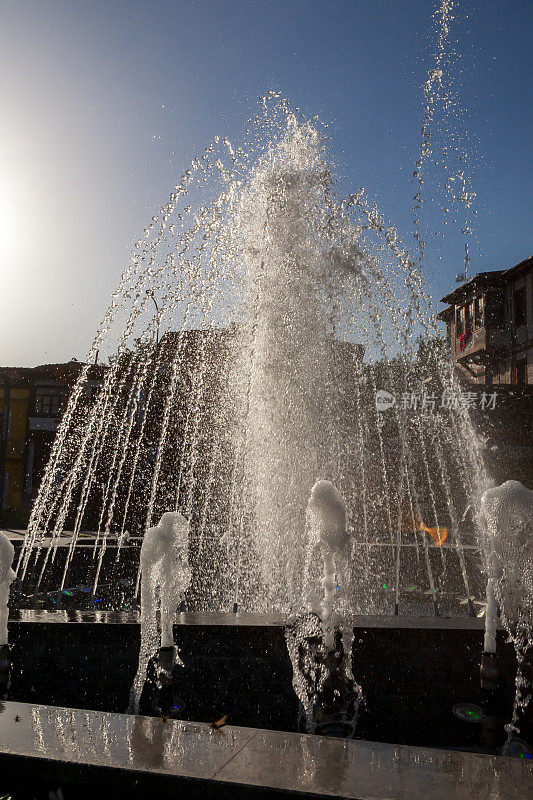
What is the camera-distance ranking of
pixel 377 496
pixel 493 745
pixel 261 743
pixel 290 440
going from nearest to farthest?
pixel 261 743 → pixel 493 745 → pixel 290 440 → pixel 377 496

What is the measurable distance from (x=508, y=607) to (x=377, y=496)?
15981mm

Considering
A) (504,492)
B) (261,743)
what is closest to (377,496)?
(504,492)

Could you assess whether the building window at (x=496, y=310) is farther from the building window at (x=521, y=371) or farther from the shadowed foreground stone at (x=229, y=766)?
the shadowed foreground stone at (x=229, y=766)

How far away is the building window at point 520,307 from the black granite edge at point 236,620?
27.7 m

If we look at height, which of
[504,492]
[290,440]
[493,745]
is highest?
[290,440]

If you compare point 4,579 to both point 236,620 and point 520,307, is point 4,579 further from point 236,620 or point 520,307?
point 520,307

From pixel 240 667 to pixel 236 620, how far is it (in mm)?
340

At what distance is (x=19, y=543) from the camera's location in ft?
36.6

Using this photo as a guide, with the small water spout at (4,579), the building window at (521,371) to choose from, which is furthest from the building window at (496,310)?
the small water spout at (4,579)

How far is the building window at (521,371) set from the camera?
29.9m

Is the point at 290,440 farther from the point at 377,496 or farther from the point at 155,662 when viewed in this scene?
the point at 377,496

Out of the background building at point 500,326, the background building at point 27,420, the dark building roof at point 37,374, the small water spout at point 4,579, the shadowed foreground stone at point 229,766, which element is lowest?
the shadowed foreground stone at point 229,766

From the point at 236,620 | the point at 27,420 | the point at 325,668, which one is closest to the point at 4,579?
the point at 236,620

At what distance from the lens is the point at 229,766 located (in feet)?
7.58
